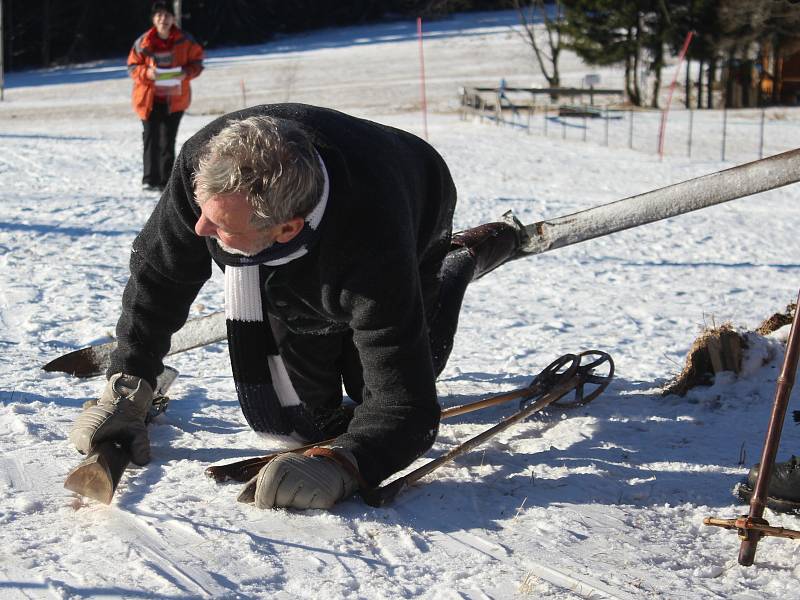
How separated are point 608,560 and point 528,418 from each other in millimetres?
1157

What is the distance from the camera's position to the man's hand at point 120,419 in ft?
9.57

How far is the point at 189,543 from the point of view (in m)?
2.51

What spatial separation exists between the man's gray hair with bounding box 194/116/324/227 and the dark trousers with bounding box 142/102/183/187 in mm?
7140

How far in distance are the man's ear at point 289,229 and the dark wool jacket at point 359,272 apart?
82mm

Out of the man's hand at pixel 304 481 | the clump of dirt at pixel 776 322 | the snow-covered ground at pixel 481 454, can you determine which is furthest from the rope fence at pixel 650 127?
the man's hand at pixel 304 481

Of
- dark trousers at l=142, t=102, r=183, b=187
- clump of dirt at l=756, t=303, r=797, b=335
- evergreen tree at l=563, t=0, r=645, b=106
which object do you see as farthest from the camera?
evergreen tree at l=563, t=0, r=645, b=106

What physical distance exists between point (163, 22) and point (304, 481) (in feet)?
24.5

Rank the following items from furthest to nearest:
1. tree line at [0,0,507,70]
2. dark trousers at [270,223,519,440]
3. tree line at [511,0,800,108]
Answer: tree line at [0,0,507,70]
tree line at [511,0,800,108]
dark trousers at [270,223,519,440]

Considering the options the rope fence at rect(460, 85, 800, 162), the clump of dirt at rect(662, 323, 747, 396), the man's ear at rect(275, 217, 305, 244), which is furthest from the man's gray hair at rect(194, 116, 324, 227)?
the rope fence at rect(460, 85, 800, 162)

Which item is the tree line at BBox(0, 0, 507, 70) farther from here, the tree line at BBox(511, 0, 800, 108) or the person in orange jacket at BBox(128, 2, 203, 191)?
the person in orange jacket at BBox(128, 2, 203, 191)

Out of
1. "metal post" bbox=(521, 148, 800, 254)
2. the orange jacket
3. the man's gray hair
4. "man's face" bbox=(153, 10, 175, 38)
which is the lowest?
"metal post" bbox=(521, 148, 800, 254)

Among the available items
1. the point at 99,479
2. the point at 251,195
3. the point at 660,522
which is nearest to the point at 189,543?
the point at 99,479

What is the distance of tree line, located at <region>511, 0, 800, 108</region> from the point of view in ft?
83.8

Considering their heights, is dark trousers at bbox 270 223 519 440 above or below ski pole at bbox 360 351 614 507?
above
